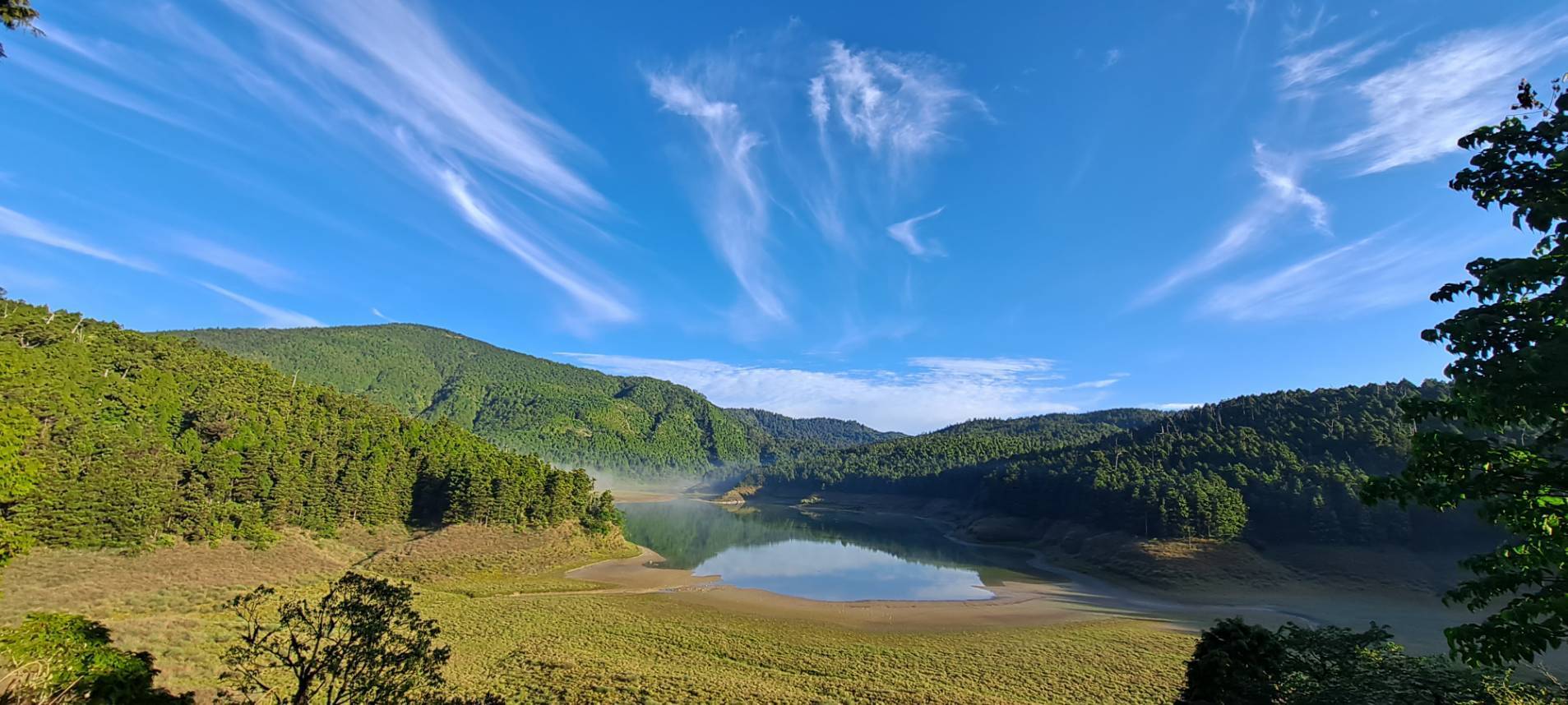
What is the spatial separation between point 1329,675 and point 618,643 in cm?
3288

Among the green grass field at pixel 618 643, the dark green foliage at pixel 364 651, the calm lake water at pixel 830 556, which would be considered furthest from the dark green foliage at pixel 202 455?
the dark green foliage at pixel 364 651

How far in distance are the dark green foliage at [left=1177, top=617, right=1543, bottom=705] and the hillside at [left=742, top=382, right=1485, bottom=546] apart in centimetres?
3309

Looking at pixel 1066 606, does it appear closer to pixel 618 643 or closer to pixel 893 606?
pixel 893 606

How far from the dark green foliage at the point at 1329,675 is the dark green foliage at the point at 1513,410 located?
7372mm

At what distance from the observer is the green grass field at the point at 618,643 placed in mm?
28047

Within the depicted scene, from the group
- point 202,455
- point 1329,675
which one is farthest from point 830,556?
point 1329,675

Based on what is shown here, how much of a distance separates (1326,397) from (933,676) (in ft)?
387

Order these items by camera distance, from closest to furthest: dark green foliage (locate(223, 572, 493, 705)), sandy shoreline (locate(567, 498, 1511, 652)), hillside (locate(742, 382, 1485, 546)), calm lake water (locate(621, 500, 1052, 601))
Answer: dark green foliage (locate(223, 572, 493, 705)) < sandy shoreline (locate(567, 498, 1511, 652)) < calm lake water (locate(621, 500, 1052, 601)) < hillside (locate(742, 382, 1485, 546))

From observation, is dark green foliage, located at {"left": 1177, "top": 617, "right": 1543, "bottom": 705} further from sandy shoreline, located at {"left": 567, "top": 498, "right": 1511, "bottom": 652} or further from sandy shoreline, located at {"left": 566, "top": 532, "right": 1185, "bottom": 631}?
sandy shoreline, located at {"left": 566, "top": 532, "right": 1185, "bottom": 631}

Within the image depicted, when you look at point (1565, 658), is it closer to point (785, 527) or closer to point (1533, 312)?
point (1533, 312)

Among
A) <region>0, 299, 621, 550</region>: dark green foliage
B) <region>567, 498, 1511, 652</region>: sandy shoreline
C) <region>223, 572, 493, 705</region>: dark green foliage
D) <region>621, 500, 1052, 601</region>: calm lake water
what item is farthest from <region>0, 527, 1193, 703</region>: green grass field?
<region>621, 500, 1052, 601</region>: calm lake water

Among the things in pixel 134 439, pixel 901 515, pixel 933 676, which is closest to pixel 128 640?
pixel 933 676

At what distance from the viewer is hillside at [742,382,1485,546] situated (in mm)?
69312

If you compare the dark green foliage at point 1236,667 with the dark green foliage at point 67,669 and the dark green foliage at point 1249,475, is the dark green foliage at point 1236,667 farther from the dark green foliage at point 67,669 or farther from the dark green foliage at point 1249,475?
the dark green foliage at point 1249,475
